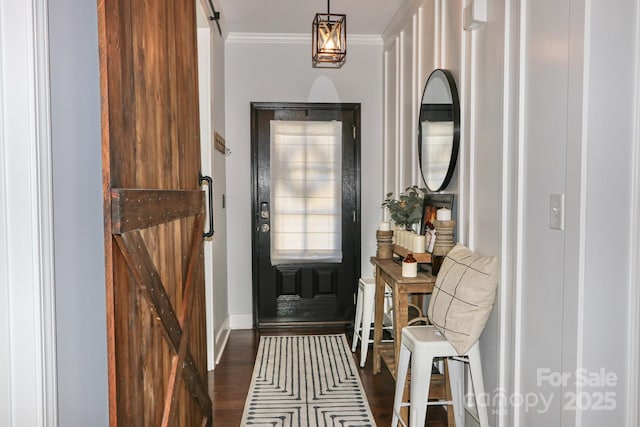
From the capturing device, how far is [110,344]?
1.20 metres

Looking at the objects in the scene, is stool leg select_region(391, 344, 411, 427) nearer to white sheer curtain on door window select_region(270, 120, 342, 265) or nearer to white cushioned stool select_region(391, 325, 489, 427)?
white cushioned stool select_region(391, 325, 489, 427)

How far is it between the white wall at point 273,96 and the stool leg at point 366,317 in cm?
113

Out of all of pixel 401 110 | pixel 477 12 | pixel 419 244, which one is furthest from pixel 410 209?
pixel 477 12

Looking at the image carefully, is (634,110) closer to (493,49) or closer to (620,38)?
(620,38)

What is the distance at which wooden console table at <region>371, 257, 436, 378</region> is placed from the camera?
254 cm

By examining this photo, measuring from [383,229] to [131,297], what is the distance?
2.33m

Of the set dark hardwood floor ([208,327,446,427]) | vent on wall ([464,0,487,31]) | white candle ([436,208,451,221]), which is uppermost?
vent on wall ([464,0,487,31])

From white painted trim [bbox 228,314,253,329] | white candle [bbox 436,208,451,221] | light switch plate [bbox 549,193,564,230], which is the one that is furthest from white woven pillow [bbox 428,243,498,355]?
white painted trim [bbox 228,314,253,329]

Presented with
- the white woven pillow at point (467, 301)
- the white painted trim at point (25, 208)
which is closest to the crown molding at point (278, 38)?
the white woven pillow at point (467, 301)

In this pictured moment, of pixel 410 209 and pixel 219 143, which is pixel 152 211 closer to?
pixel 410 209

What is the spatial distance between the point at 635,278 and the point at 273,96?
3578 millimetres

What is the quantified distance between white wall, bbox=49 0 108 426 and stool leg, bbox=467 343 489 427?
1519mm

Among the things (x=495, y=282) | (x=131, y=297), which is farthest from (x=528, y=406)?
(x=131, y=297)

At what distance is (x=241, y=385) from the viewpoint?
3137 millimetres
